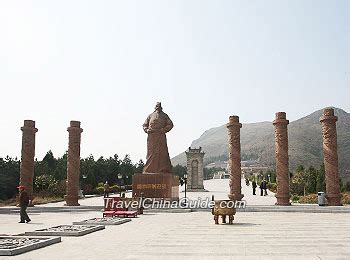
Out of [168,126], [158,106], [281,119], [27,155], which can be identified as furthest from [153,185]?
[27,155]

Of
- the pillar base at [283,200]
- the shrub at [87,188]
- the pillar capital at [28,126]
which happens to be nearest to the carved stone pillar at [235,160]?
the pillar base at [283,200]

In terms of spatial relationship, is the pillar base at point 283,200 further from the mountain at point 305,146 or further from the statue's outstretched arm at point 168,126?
the mountain at point 305,146

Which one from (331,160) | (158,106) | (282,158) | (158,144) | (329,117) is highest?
(158,106)

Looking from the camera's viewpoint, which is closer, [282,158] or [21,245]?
[21,245]

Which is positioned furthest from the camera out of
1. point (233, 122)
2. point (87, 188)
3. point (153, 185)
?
point (87, 188)

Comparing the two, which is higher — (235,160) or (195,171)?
(195,171)

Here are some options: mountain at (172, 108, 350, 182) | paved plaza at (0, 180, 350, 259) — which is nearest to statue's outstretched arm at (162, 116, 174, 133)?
paved plaza at (0, 180, 350, 259)

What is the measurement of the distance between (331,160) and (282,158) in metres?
2.20

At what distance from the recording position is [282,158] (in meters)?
20.0

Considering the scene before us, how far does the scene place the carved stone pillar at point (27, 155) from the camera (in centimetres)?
2162

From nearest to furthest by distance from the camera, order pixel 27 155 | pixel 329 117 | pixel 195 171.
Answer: pixel 329 117, pixel 27 155, pixel 195 171

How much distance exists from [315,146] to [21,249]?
123268 mm

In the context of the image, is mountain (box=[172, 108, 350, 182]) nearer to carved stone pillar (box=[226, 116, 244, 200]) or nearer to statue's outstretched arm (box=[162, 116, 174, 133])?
carved stone pillar (box=[226, 116, 244, 200])

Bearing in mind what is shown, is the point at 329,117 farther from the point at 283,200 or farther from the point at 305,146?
the point at 305,146
